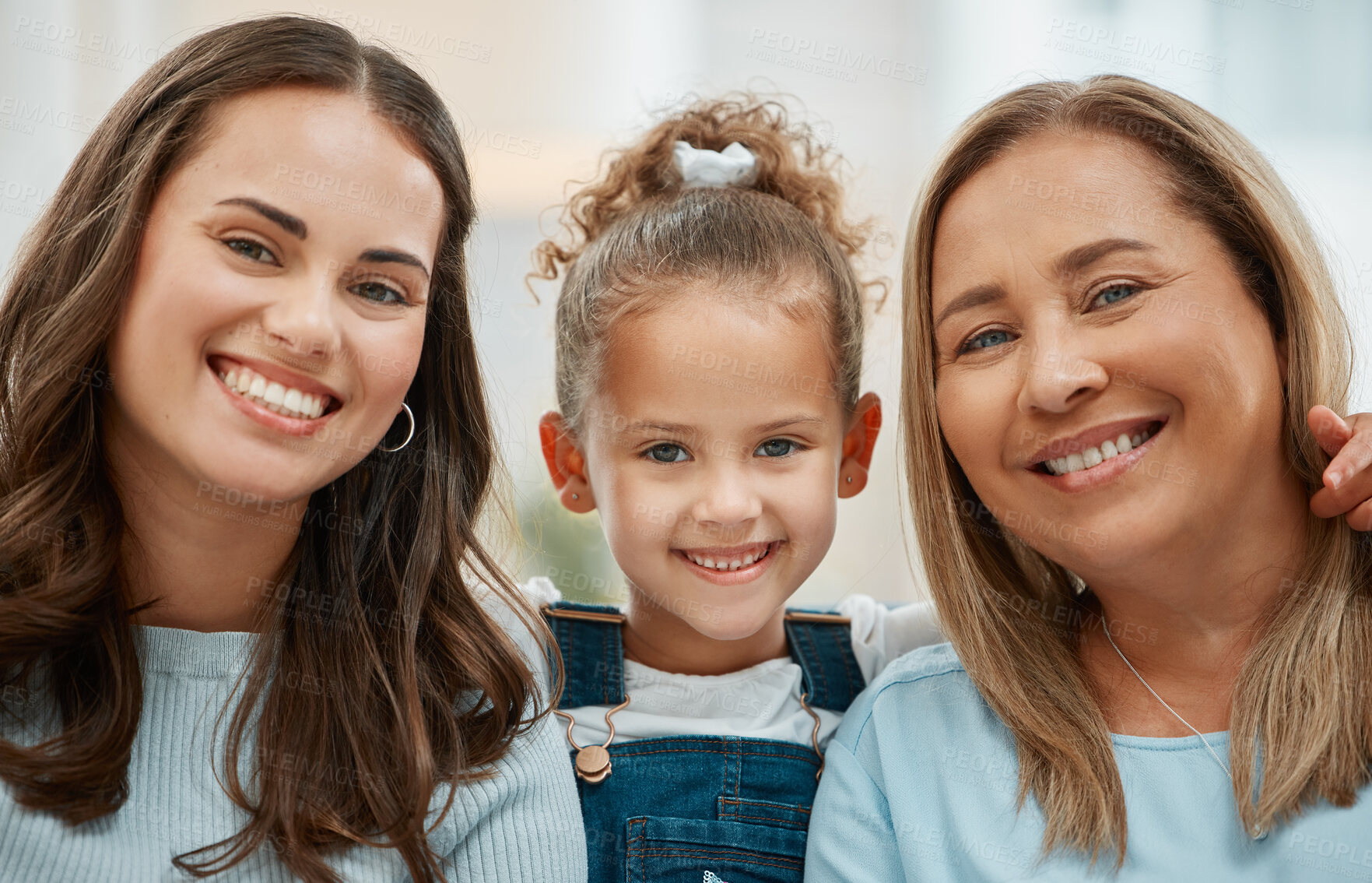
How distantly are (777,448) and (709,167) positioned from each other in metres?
0.52

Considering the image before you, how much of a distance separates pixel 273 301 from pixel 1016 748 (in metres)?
1.12

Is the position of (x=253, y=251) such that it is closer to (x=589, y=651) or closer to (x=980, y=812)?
(x=589, y=651)

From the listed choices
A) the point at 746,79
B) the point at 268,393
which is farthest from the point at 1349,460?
the point at 746,79

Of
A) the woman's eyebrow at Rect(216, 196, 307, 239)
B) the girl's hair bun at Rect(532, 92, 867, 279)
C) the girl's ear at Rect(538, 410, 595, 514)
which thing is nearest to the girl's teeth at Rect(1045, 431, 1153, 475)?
the girl's hair bun at Rect(532, 92, 867, 279)

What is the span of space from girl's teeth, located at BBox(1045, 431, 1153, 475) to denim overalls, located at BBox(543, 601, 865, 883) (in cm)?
58

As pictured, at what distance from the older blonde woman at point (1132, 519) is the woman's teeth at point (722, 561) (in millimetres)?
304

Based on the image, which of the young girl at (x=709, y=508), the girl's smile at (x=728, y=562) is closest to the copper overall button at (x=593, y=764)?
the young girl at (x=709, y=508)

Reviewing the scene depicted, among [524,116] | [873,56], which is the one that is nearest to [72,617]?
[524,116]

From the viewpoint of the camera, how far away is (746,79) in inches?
120

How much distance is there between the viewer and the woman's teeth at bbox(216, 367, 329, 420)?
1.32 m

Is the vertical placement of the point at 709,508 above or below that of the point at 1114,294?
below

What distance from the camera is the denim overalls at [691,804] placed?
1577mm

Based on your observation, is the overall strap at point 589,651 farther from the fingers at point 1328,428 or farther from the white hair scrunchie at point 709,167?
the fingers at point 1328,428

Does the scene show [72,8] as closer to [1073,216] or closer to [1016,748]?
[1073,216]
